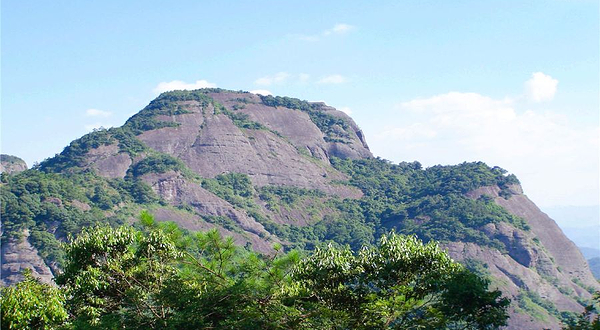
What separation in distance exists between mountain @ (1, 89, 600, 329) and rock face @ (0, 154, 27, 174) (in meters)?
17.3

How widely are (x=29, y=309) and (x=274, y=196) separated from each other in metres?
94.5

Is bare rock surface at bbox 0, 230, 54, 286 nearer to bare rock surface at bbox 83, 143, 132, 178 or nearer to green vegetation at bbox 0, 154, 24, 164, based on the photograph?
bare rock surface at bbox 83, 143, 132, 178

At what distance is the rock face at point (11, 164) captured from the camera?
11900 cm

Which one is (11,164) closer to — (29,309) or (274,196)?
(274,196)

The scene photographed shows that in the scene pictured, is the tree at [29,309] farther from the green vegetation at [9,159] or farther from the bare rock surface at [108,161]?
the green vegetation at [9,159]

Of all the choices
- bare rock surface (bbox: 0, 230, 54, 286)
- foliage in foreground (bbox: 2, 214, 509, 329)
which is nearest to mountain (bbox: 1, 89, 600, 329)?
bare rock surface (bbox: 0, 230, 54, 286)

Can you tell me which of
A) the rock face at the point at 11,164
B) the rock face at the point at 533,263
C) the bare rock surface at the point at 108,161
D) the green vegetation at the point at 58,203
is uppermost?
the rock face at the point at 11,164

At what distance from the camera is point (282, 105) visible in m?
138

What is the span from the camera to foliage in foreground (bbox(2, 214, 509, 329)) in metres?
14.7

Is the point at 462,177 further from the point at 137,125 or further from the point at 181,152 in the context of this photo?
the point at 137,125

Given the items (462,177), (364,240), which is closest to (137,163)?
(364,240)

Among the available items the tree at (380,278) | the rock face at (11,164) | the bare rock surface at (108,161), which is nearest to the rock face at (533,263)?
the bare rock surface at (108,161)

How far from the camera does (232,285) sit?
589 inches

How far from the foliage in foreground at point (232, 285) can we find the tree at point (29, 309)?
0.04 m
